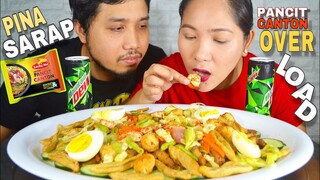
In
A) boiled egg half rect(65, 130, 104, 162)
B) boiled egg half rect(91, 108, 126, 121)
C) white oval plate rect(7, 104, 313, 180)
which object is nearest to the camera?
white oval plate rect(7, 104, 313, 180)

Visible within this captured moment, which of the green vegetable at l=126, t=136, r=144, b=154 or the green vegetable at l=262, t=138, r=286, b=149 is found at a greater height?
the green vegetable at l=126, t=136, r=144, b=154

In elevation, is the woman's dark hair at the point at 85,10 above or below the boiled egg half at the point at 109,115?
above

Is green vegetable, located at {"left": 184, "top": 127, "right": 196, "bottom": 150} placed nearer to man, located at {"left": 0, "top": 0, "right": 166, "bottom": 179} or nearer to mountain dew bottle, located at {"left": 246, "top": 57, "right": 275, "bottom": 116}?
mountain dew bottle, located at {"left": 246, "top": 57, "right": 275, "bottom": 116}

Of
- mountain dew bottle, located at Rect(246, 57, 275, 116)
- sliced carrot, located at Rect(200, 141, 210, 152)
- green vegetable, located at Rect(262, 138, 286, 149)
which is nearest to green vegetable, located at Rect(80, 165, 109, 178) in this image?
sliced carrot, located at Rect(200, 141, 210, 152)

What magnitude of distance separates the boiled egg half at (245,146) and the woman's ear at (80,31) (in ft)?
3.38

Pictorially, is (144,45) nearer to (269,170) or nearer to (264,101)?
(264,101)

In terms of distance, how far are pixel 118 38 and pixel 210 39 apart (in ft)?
1.24

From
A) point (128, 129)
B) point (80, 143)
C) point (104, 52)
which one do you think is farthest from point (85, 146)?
point (104, 52)

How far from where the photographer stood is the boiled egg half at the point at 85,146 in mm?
1161

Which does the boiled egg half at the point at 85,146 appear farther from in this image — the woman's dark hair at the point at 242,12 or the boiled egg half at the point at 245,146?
the woman's dark hair at the point at 242,12

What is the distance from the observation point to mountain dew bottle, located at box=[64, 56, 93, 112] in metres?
1.70

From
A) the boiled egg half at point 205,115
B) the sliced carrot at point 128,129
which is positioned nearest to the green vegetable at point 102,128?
the sliced carrot at point 128,129

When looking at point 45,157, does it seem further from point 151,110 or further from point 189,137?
point 151,110

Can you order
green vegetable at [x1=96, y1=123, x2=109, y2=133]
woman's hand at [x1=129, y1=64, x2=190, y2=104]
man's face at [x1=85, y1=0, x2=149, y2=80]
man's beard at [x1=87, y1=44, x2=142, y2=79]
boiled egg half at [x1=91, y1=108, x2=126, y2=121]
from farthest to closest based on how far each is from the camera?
man's beard at [x1=87, y1=44, x2=142, y2=79] < man's face at [x1=85, y1=0, x2=149, y2=80] < woman's hand at [x1=129, y1=64, x2=190, y2=104] < boiled egg half at [x1=91, y1=108, x2=126, y2=121] < green vegetable at [x1=96, y1=123, x2=109, y2=133]
